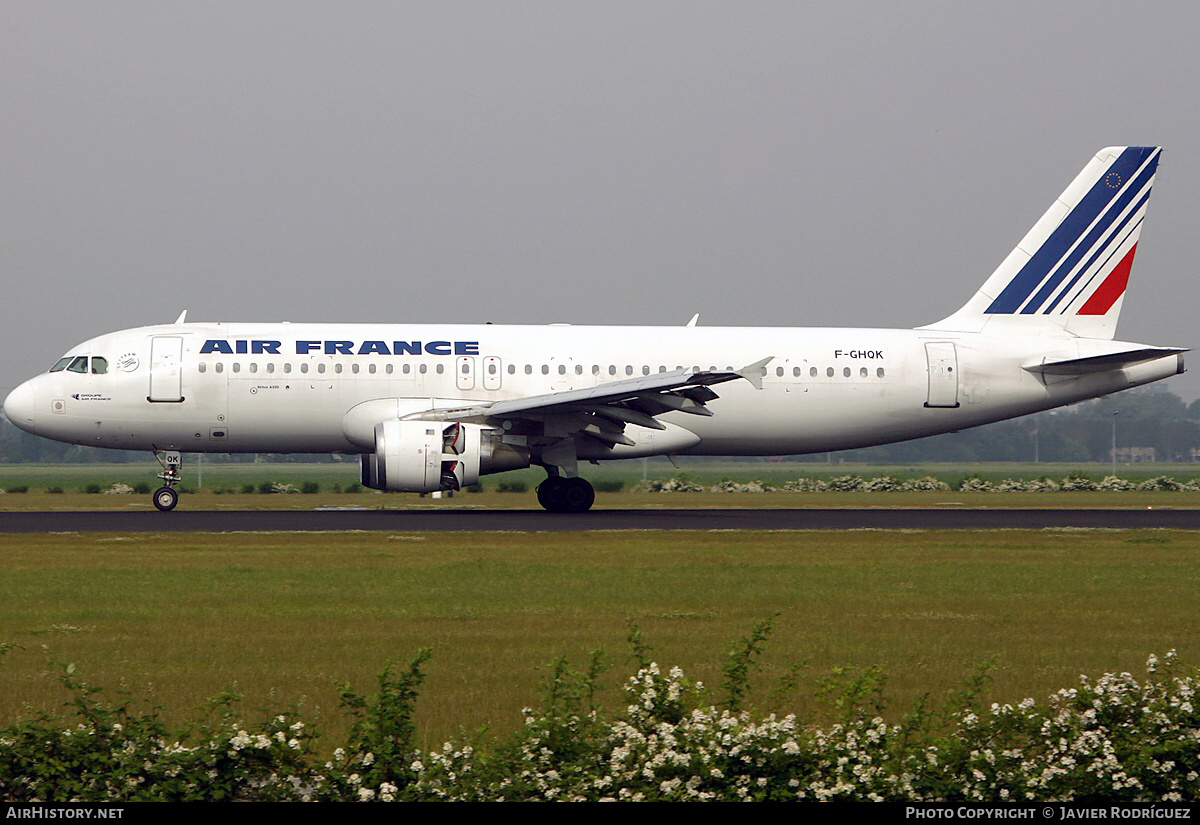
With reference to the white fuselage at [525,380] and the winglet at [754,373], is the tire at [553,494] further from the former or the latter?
the winglet at [754,373]

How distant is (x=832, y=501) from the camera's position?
118ft

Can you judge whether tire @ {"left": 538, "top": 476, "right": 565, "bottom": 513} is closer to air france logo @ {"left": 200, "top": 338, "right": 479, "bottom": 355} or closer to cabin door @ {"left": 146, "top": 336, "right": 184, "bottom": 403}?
air france logo @ {"left": 200, "top": 338, "right": 479, "bottom": 355}

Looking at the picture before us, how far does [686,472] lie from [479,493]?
11.7 meters

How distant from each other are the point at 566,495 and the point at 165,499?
28.7 feet

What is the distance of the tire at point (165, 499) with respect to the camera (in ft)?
91.8

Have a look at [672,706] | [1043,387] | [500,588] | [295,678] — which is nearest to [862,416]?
[1043,387]

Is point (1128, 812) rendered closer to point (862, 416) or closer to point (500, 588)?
point (500, 588)

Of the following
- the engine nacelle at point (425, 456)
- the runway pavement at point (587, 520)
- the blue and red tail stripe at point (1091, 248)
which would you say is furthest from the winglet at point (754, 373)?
the blue and red tail stripe at point (1091, 248)

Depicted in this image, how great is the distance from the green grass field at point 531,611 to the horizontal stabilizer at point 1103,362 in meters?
8.80

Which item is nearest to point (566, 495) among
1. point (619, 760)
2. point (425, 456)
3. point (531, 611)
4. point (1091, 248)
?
point (425, 456)

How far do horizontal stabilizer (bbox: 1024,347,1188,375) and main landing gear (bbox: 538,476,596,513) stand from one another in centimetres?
1083

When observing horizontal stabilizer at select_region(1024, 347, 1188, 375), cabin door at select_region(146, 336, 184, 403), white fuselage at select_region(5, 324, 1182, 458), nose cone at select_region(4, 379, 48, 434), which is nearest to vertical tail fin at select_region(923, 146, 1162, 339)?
white fuselage at select_region(5, 324, 1182, 458)

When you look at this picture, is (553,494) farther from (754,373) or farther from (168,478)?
(168,478)

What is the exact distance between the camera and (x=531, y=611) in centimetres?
1313
